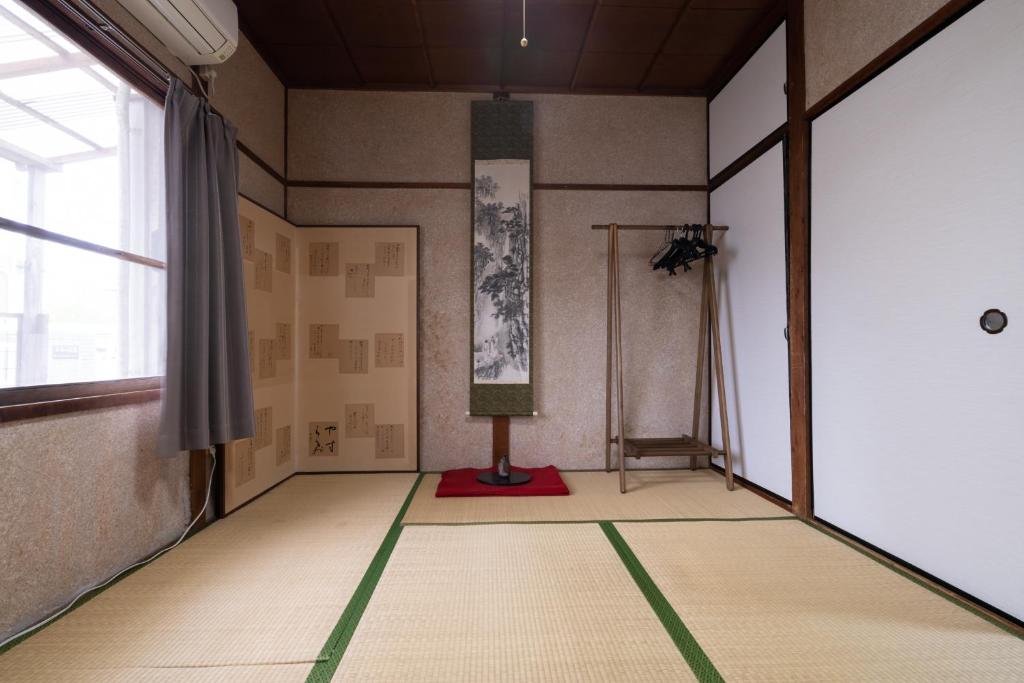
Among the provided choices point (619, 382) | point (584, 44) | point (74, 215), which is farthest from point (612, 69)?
point (74, 215)

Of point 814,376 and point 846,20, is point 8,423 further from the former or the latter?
point 846,20

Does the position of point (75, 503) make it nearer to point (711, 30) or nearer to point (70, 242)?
point (70, 242)

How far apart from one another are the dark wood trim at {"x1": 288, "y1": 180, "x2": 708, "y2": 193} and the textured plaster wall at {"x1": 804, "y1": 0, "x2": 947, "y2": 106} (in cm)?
125

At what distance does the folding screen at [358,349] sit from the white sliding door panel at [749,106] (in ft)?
7.65

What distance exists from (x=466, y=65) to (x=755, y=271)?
95.0 inches

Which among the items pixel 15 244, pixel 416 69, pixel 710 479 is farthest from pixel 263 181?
pixel 710 479

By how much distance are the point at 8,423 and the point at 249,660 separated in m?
1.06

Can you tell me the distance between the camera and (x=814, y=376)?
2.57 m

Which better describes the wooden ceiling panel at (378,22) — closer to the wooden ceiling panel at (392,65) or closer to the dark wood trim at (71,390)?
the wooden ceiling panel at (392,65)

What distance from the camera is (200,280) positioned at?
2.27 metres

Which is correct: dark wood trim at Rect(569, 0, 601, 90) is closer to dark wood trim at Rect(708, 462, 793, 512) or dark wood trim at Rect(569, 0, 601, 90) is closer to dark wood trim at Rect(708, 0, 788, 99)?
dark wood trim at Rect(708, 0, 788, 99)

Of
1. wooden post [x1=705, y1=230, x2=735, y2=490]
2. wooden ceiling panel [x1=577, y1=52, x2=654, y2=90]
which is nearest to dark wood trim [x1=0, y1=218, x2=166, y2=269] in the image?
wooden ceiling panel [x1=577, y1=52, x2=654, y2=90]

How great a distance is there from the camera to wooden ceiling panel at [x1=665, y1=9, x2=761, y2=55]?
9.59 feet

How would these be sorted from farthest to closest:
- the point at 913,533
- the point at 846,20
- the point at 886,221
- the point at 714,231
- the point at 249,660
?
the point at 714,231 < the point at 846,20 < the point at 886,221 < the point at 913,533 < the point at 249,660
